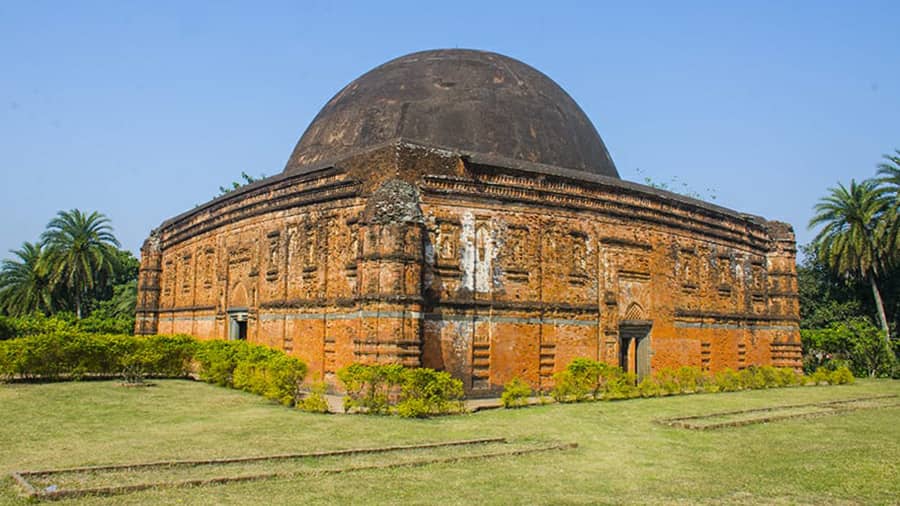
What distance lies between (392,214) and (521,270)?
3145 mm

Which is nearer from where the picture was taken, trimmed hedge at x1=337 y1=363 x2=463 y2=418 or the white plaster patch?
trimmed hedge at x1=337 y1=363 x2=463 y2=418

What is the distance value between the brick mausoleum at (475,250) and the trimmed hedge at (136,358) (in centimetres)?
105

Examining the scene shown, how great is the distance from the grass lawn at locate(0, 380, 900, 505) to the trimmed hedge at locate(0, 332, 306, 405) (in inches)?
41.2

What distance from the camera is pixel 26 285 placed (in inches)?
1272

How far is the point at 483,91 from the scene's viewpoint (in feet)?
55.6

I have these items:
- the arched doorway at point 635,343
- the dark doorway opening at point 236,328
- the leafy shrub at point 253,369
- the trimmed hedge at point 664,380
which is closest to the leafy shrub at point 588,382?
the trimmed hedge at point 664,380

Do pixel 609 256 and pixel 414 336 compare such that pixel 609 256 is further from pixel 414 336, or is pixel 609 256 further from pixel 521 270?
pixel 414 336

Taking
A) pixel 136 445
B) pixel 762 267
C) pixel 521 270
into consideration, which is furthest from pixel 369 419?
pixel 762 267

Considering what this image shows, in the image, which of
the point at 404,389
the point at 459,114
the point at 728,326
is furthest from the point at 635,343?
the point at 404,389

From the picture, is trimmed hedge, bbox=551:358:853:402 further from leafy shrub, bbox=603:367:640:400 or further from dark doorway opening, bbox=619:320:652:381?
dark doorway opening, bbox=619:320:652:381

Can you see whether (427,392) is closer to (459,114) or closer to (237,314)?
(459,114)

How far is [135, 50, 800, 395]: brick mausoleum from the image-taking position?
13148 mm

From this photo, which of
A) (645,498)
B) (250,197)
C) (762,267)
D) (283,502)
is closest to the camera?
(283,502)

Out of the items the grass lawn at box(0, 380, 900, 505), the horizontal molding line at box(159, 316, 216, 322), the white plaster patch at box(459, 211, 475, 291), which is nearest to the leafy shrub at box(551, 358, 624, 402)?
the grass lawn at box(0, 380, 900, 505)
